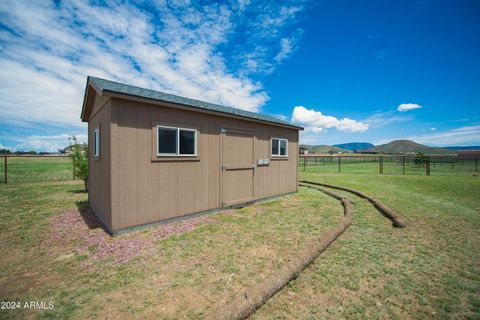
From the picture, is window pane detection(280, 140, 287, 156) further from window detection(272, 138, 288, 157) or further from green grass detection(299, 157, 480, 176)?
green grass detection(299, 157, 480, 176)

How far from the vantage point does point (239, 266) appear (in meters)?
3.22

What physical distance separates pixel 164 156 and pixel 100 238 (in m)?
2.22

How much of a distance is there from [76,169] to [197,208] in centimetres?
831

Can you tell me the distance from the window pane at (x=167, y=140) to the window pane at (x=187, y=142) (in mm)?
190

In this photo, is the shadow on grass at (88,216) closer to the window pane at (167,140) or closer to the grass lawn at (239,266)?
the grass lawn at (239,266)

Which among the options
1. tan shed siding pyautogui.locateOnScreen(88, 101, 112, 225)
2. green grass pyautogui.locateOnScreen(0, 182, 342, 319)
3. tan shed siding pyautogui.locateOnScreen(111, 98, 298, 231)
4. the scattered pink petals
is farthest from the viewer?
tan shed siding pyautogui.locateOnScreen(88, 101, 112, 225)

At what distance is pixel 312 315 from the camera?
7.35 ft

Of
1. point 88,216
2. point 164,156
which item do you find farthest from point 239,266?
point 88,216

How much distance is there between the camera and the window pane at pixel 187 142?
5.41 m

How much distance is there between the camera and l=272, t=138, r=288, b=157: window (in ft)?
27.2

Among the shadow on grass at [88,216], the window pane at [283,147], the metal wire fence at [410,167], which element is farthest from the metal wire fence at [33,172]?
the metal wire fence at [410,167]

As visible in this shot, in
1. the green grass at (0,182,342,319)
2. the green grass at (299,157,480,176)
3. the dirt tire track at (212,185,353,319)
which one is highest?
the green grass at (299,157,480,176)

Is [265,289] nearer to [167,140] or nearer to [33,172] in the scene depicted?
[167,140]

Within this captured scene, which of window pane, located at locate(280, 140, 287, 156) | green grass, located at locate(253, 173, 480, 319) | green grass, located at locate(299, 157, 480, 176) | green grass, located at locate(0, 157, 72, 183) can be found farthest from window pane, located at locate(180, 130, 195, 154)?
green grass, located at locate(299, 157, 480, 176)
